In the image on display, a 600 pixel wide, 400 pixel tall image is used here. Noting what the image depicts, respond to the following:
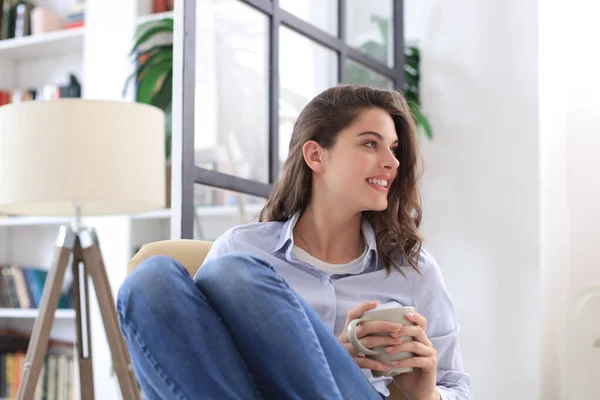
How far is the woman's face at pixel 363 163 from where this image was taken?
1561 mm

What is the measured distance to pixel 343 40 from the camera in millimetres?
2670

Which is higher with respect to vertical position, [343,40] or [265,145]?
[343,40]

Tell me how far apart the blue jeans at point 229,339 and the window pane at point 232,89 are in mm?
963

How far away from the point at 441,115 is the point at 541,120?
393 millimetres

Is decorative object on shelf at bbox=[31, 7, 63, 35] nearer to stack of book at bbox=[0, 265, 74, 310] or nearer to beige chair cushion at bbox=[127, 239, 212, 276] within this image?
stack of book at bbox=[0, 265, 74, 310]

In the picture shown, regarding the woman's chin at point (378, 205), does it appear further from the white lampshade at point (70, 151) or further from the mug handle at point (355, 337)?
the white lampshade at point (70, 151)

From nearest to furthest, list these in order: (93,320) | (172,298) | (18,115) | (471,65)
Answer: (172,298) < (18,115) < (471,65) < (93,320)

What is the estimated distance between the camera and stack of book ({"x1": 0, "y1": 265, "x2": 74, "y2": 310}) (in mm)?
3477

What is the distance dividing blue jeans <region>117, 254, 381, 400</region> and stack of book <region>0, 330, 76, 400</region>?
90.8 inches

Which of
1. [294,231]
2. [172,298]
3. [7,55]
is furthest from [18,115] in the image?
[7,55]

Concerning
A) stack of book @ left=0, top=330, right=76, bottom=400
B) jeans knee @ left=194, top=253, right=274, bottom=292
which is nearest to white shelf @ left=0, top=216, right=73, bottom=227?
stack of book @ left=0, top=330, right=76, bottom=400

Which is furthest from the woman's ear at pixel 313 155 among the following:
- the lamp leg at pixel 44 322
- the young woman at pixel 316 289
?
the lamp leg at pixel 44 322

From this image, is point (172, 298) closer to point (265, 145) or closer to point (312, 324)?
point (312, 324)

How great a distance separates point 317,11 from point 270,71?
0.38m
